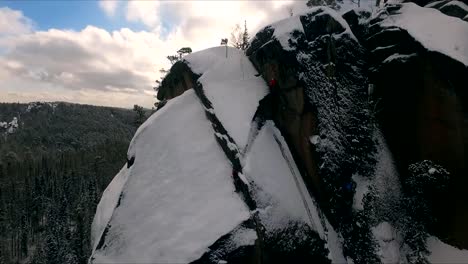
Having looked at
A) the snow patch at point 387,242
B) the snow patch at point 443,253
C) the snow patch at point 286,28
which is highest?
the snow patch at point 286,28

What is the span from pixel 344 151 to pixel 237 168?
7.31m

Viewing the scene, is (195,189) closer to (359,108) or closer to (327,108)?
(327,108)

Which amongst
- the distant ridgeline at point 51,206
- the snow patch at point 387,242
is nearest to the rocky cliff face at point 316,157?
the snow patch at point 387,242

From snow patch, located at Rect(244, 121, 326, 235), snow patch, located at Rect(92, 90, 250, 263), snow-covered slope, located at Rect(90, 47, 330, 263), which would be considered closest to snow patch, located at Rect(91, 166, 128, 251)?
snow-covered slope, located at Rect(90, 47, 330, 263)

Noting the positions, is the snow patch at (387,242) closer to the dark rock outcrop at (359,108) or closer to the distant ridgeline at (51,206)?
the dark rock outcrop at (359,108)

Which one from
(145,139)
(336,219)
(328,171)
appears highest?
(145,139)

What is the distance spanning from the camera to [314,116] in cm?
2398

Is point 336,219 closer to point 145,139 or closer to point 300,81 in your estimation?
Answer: point 300,81

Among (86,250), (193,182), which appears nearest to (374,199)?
(193,182)

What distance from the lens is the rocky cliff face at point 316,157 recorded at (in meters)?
20.3

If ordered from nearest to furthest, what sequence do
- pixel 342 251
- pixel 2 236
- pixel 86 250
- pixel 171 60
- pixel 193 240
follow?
pixel 193 240 < pixel 342 251 < pixel 171 60 < pixel 86 250 < pixel 2 236

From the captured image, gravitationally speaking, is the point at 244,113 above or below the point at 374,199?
above

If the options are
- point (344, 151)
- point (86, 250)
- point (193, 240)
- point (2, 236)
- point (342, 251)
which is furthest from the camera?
point (2, 236)

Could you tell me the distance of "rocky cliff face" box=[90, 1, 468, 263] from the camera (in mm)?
20297
